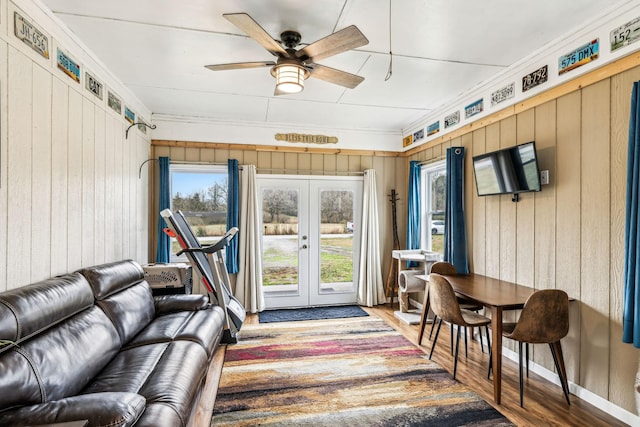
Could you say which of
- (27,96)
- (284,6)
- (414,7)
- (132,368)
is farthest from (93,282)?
(414,7)

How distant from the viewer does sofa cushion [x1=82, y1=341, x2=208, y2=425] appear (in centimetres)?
170

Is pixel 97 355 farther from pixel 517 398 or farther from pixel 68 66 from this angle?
pixel 517 398

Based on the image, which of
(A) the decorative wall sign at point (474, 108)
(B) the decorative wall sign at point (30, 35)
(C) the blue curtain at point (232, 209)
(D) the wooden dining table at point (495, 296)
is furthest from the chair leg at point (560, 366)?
(B) the decorative wall sign at point (30, 35)

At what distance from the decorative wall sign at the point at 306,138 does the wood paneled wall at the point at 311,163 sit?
0.46 ft

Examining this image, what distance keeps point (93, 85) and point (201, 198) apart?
209 centimetres

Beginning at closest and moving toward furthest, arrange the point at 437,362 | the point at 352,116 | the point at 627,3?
the point at 627,3 < the point at 437,362 < the point at 352,116

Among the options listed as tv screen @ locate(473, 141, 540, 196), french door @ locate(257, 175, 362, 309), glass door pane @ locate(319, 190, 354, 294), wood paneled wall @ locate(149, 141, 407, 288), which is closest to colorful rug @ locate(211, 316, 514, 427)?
french door @ locate(257, 175, 362, 309)

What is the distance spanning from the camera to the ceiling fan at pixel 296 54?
2.02 meters

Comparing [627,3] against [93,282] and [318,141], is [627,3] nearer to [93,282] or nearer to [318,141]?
[318,141]

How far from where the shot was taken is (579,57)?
8.53 feet

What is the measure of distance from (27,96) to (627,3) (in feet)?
12.9

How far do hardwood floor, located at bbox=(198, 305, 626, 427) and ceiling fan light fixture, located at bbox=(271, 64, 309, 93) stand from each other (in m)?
2.44

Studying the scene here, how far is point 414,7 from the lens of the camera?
2.29 metres

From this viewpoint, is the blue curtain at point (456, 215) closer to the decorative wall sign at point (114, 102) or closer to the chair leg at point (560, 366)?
the chair leg at point (560, 366)
